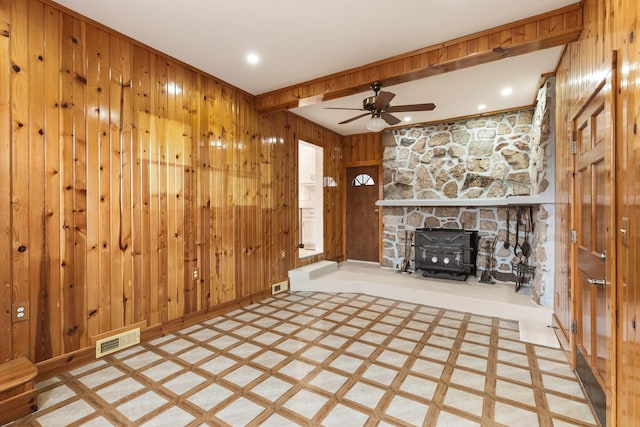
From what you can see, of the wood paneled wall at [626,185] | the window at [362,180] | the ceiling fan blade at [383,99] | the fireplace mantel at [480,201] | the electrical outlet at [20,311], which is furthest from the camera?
the window at [362,180]

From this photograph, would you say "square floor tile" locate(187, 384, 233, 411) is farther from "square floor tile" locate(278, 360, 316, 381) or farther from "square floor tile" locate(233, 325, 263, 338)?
"square floor tile" locate(233, 325, 263, 338)

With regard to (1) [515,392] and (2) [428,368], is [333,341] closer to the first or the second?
(2) [428,368]

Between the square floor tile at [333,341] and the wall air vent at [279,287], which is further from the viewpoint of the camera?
the wall air vent at [279,287]

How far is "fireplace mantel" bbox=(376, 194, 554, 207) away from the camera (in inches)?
130

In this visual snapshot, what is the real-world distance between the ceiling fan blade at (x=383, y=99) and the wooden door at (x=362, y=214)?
288cm

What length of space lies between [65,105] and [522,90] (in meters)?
5.09

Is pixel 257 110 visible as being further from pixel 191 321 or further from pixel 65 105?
pixel 191 321

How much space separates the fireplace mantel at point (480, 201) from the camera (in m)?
3.30

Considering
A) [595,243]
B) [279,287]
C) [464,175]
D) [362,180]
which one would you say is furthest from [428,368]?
[362,180]

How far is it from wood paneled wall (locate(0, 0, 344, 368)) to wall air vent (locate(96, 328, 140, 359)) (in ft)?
0.33

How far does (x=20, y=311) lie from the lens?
2133mm

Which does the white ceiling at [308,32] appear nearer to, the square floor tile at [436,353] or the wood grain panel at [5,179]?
the wood grain panel at [5,179]

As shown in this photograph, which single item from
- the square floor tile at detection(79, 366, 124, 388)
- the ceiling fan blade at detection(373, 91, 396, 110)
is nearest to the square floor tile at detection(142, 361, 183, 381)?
the square floor tile at detection(79, 366, 124, 388)

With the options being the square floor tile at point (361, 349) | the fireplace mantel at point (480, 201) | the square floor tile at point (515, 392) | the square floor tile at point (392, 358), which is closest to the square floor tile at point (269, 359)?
the square floor tile at point (361, 349)
